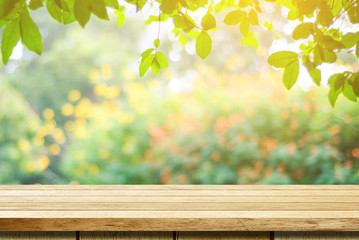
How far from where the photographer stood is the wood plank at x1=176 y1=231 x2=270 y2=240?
1008 millimetres

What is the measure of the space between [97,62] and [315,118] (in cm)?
312

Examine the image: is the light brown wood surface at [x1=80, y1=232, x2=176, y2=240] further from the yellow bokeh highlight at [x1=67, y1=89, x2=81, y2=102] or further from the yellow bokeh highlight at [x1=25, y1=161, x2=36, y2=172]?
the yellow bokeh highlight at [x1=67, y1=89, x2=81, y2=102]

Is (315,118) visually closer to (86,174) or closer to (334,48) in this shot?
(86,174)

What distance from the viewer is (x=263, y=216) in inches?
38.1

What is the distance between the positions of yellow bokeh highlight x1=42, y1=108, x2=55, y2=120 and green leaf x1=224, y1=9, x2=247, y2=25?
4.53 metres

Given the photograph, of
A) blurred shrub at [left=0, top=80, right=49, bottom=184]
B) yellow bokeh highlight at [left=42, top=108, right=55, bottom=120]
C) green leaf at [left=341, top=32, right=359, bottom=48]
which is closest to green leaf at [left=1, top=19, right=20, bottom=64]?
green leaf at [left=341, top=32, right=359, bottom=48]

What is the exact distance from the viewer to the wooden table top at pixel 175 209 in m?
0.95

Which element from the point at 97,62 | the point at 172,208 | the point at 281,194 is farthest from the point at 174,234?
the point at 97,62

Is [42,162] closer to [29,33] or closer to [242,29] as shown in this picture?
[242,29]

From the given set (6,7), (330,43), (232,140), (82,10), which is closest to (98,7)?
(82,10)

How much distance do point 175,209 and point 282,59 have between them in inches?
16.0

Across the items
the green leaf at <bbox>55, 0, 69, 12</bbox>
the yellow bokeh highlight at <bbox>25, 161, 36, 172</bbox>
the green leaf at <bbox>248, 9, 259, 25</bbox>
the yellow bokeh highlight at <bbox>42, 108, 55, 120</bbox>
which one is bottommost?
the green leaf at <bbox>55, 0, 69, 12</bbox>

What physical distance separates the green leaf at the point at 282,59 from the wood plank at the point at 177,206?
1.20 feet

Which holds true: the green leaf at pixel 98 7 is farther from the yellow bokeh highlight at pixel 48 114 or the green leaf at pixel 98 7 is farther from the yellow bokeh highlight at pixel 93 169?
the yellow bokeh highlight at pixel 48 114
